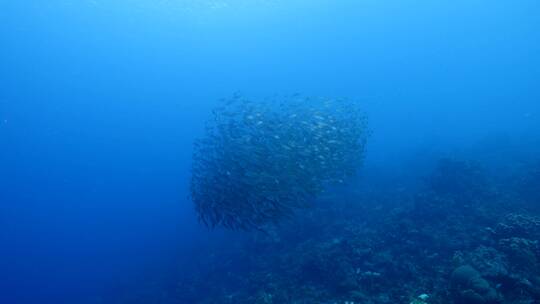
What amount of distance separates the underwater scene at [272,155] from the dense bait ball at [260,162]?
59mm

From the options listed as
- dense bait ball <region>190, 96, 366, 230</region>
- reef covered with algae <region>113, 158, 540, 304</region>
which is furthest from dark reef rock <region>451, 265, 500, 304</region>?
dense bait ball <region>190, 96, 366, 230</region>

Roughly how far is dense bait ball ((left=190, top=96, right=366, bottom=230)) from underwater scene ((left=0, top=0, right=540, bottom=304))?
Result: 6 centimetres

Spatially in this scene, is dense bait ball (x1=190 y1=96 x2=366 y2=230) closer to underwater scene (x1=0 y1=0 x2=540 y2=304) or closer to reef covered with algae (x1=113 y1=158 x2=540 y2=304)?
underwater scene (x1=0 y1=0 x2=540 y2=304)

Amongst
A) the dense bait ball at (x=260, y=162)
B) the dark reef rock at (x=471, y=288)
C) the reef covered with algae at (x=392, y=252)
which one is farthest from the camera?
the dense bait ball at (x=260, y=162)

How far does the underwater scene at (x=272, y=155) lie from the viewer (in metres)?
10.8

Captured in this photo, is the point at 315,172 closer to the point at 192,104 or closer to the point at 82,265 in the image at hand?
the point at 82,265

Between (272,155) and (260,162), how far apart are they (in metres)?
0.45

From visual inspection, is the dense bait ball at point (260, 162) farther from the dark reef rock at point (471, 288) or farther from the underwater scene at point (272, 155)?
the dark reef rock at point (471, 288)

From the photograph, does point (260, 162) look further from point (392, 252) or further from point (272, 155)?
point (392, 252)

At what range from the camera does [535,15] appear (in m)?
184

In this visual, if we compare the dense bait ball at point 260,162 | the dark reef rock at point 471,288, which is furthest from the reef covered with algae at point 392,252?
the dense bait ball at point 260,162

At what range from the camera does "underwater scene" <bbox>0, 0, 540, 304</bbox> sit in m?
10.8

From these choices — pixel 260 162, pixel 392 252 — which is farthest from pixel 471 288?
pixel 260 162

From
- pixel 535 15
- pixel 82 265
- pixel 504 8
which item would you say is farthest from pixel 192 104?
pixel 535 15
